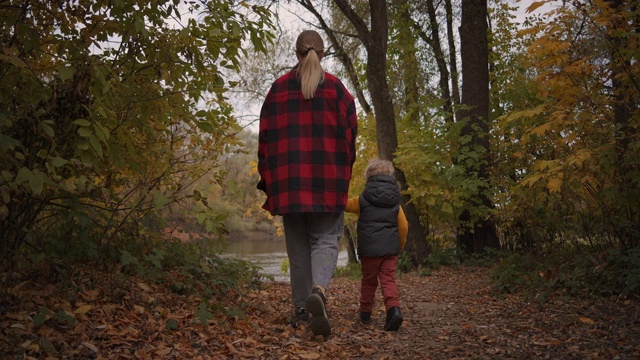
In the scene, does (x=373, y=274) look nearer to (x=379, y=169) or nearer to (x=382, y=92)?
(x=379, y=169)

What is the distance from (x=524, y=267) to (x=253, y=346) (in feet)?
11.9

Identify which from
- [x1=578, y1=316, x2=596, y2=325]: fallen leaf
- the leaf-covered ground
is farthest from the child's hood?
[x1=578, y1=316, x2=596, y2=325]: fallen leaf

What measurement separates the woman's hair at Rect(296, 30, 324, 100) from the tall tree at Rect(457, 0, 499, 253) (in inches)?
223

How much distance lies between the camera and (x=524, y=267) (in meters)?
5.90

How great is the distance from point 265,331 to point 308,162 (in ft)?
3.89

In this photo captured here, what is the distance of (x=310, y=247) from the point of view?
13.1 ft

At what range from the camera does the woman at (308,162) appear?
375 cm

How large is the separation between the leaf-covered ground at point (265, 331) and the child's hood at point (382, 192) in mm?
964

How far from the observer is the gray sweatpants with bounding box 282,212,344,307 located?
377cm

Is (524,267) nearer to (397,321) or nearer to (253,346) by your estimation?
(397,321)

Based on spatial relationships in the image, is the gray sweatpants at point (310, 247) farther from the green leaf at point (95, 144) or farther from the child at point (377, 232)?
the green leaf at point (95, 144)

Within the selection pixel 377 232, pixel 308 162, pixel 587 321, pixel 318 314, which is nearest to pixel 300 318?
pixel 318 314

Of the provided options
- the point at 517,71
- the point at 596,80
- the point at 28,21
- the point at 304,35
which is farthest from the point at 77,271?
the point at 517,71

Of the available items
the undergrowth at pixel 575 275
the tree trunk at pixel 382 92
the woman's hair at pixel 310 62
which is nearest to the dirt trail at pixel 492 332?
the undergrowth at pixel 575 275
